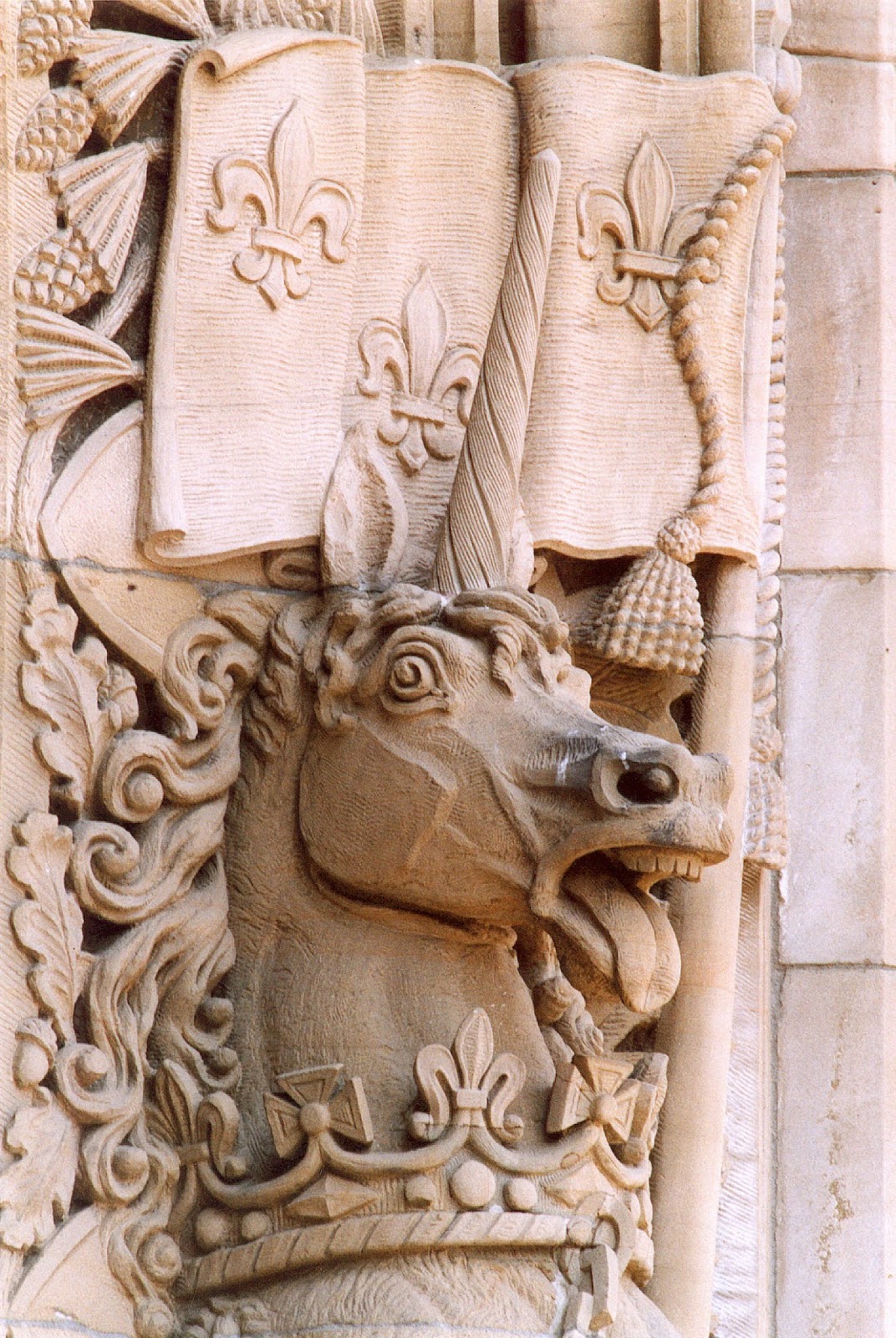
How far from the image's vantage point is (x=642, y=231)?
425cm

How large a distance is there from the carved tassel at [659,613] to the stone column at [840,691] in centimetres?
50

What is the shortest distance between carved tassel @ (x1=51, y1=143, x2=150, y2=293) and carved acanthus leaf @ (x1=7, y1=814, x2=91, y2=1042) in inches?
30.1

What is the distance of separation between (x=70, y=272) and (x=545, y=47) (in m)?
0.96

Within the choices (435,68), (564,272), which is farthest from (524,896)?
(435,68)

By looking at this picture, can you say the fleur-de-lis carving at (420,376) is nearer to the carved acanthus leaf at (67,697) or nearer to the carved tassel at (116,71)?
the carved tassel at (116,71)

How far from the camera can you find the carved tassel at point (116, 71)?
12.4 feet

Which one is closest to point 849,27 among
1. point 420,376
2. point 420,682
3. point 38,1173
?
point 420,376

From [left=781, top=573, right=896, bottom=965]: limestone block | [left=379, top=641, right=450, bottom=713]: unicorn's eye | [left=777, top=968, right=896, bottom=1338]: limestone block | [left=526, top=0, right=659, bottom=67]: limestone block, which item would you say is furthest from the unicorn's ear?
[left=777, top=968, right=896, bottom=1338]: limestone block

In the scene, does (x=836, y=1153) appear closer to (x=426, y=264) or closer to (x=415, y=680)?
(x=415, y=680)

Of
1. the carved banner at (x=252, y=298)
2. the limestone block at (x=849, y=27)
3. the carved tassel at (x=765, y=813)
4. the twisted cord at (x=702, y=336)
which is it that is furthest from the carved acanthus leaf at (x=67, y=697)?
the limestone block at (x=849, y=27)

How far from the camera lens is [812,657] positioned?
4.62 meters

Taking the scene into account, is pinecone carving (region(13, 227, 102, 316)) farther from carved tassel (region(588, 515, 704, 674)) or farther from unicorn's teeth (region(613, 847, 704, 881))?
unicorn's teeth (region(613, 847, 704, 881))

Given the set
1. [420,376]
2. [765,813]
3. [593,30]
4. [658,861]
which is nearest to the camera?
[658,861]

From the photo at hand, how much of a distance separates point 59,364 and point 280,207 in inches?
16.6
